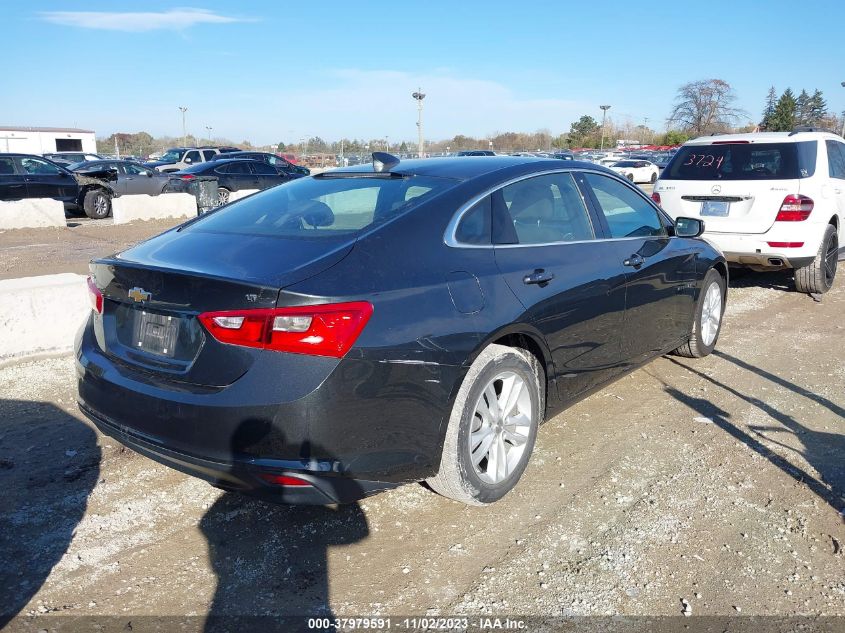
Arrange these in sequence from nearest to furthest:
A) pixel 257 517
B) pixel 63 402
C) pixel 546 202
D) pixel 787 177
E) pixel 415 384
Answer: pixel 415 384
pixel 257 517
pixel 546 202
pixel 63 402
pixel 787 177

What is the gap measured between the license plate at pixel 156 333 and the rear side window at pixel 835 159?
7.57m

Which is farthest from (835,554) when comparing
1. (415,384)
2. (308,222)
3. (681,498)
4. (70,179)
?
(70,179)

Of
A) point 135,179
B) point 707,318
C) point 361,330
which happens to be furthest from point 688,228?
point 135,179

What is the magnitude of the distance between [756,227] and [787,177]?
0.62 meters

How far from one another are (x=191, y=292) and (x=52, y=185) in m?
15.6

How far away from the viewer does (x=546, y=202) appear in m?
4.01

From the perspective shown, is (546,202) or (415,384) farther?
(546,202)

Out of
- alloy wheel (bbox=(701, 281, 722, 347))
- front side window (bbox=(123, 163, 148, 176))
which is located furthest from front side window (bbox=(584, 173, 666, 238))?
front side window (bbox=(123, 163, 148, 176))

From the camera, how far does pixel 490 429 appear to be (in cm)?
338

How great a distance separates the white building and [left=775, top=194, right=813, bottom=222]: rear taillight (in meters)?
56.4

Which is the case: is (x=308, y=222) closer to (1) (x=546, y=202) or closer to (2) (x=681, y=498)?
(1) (x=546, y=202)

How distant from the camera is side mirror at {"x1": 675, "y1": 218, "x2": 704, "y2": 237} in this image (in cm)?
517

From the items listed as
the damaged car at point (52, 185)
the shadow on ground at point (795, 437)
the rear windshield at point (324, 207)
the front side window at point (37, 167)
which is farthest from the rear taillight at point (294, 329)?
the front side window at point (37, 167)

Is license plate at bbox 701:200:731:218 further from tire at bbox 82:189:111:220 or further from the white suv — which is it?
tire at bbox 82:189:111:220
